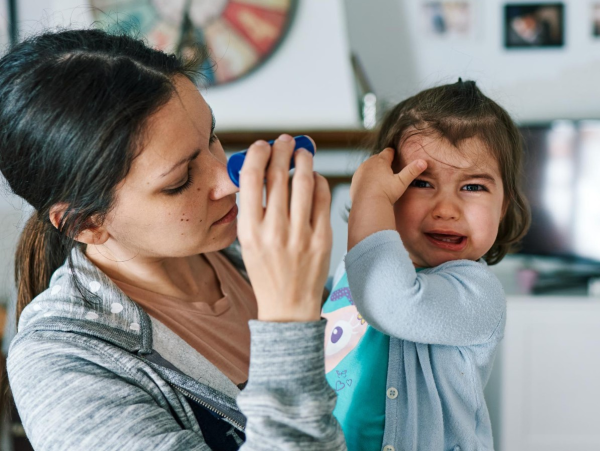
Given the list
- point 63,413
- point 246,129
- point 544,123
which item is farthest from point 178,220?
point 544,123

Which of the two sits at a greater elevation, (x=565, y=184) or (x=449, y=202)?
(x=449, y=202)

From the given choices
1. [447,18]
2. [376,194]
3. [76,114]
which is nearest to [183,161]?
[76,114]

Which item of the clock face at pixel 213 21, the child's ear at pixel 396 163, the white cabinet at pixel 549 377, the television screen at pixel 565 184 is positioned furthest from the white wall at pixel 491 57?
the child's ear at pixel 396 163

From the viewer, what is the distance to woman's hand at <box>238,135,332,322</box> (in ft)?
2.19

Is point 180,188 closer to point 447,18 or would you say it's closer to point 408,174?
point 408,174

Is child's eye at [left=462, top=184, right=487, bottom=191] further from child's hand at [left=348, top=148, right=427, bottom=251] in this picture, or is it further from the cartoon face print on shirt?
the cartoon face print on shirt

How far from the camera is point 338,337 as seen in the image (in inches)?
40.7

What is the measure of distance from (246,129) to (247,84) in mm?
224

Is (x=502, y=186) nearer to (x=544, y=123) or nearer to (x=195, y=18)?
(x=544, y=123)

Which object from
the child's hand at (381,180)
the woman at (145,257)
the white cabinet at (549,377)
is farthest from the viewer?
the white cabinet at (549,377)

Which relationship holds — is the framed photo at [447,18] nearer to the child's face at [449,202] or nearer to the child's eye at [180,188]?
the child's face at [449,202]

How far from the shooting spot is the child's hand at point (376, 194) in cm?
84

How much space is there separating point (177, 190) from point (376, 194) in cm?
30

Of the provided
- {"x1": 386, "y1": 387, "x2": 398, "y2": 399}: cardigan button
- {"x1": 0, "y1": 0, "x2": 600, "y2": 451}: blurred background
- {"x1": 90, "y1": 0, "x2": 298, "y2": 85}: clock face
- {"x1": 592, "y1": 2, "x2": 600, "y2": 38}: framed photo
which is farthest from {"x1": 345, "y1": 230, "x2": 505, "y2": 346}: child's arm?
{"x1": 592, "y1": 2, "x2": 600, "y2": 38}: framed photo
